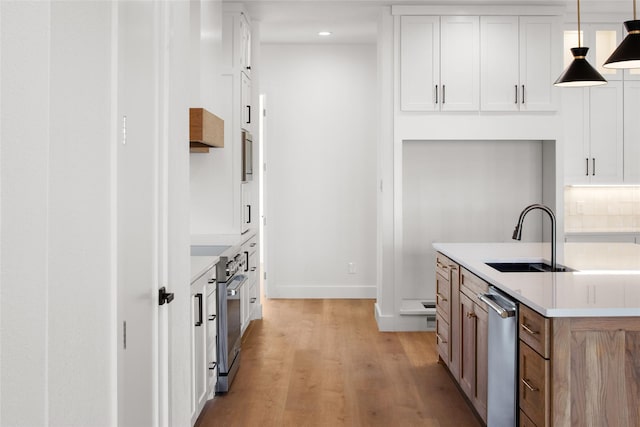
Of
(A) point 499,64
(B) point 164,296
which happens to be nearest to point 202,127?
(B) point 164,296

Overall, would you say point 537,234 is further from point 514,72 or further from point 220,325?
point 220,325

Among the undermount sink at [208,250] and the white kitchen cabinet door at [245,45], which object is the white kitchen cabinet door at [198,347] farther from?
the white kitchen cabinet door at [245,45]

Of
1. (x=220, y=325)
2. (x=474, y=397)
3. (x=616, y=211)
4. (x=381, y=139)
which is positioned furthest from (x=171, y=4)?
(x=616, y=211)

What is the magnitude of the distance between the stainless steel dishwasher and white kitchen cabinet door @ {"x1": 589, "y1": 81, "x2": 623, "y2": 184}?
326 cm

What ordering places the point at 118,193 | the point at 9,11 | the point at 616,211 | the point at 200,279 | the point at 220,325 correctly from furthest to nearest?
the point at 616,211
the point at 220,325
the point at 200,279
the point at 118,193
the point at 9,11

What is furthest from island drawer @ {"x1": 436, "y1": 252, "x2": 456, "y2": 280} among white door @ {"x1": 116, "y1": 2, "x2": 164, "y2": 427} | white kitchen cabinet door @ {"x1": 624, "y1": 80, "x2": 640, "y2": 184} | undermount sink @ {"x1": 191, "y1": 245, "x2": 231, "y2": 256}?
white kitchen cabinet door @ {"x1": 624, "y1": 80, "x2": 640, "y2": 184}

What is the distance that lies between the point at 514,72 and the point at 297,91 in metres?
2.41

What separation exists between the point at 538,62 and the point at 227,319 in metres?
3.57

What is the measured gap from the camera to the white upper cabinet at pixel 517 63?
5.19 metres

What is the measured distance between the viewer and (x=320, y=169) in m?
6.66

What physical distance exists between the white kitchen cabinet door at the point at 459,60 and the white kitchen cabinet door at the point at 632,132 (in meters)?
1.45

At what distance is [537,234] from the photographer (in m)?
5.69

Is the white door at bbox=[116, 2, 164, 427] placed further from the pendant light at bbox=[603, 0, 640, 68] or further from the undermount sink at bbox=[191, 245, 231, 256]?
the pendant light at bbox=[603, 0, 640, 68]

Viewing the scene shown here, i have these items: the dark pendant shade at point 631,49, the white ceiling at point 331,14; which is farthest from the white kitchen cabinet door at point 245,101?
the dark pendant shade at point 631,49
